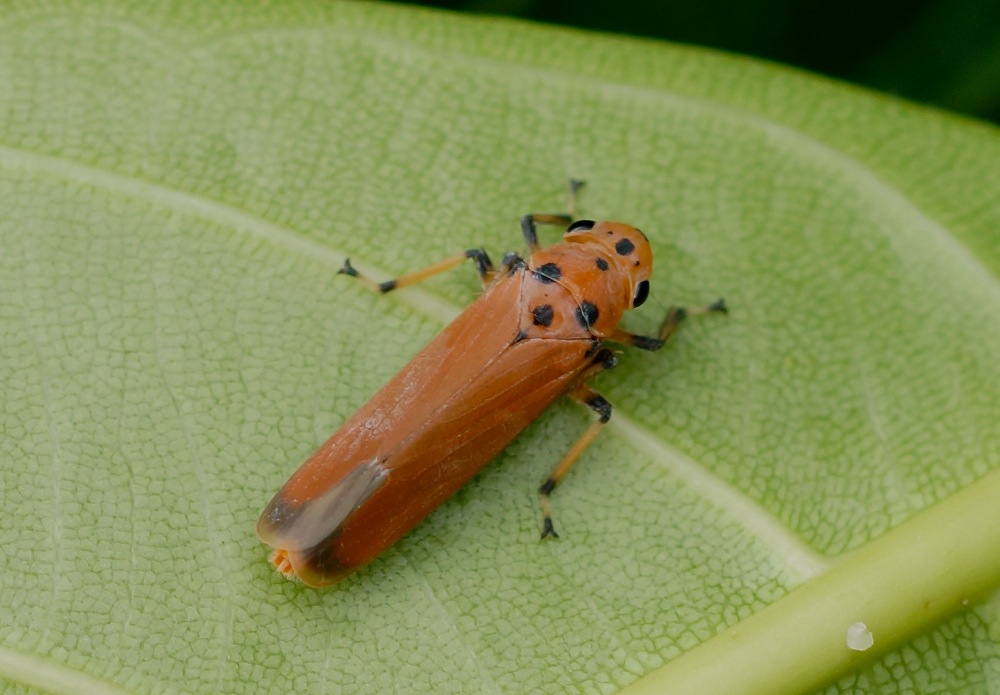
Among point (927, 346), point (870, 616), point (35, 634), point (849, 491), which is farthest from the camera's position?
point (927, 346)

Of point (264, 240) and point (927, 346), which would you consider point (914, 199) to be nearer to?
point (927, 346)

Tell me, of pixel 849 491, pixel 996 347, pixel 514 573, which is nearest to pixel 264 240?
pixel 514 573

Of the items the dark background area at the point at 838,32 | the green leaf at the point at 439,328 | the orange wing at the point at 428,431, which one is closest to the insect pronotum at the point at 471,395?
the orange wing at the point at 428,431

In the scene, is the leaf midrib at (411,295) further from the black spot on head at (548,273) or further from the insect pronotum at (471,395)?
the black spot on head at (548,273)

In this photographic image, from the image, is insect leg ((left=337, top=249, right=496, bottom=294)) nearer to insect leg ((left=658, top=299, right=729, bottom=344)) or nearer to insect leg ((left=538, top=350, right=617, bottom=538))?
insect leg ((left=538, top=350, right=617, bottom=538))

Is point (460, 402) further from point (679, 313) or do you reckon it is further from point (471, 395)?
point (679, 313)

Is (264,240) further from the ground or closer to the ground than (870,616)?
closer to the ground

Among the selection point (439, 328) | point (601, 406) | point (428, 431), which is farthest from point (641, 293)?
point (428, 431)
